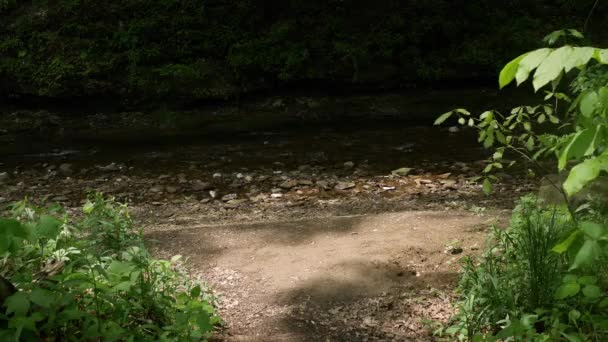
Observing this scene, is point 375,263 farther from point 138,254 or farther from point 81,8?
point 81,8

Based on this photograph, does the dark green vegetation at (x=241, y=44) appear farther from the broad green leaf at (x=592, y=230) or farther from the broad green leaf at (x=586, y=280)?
the broad green leaf at (x=592, y=230)

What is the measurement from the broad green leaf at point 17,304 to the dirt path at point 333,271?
Result: 1.13 meters

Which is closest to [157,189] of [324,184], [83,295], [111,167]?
[111,167]

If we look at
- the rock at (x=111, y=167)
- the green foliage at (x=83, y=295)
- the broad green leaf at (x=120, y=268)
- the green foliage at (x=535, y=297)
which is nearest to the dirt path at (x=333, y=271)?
the green foliage at (x=535, y=297)

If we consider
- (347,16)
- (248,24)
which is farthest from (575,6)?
(248,24)

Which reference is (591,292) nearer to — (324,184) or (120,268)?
(120,268)

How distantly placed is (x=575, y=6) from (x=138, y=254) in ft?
36.4

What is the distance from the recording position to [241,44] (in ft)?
34.4

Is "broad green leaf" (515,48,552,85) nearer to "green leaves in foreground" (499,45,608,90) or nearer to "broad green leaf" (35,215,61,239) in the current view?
"green leaves in foreground" (499,45,608,90)

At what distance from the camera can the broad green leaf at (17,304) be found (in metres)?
2.10

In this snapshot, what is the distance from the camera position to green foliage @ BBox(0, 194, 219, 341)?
2148mm

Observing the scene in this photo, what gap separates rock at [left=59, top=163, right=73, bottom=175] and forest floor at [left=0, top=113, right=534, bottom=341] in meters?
0.05

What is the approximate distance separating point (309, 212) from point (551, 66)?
4.78 metres

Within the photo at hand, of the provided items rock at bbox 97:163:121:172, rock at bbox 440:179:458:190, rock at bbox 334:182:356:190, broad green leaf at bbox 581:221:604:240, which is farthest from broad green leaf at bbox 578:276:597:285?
rock at bbox 97:163:121:172
